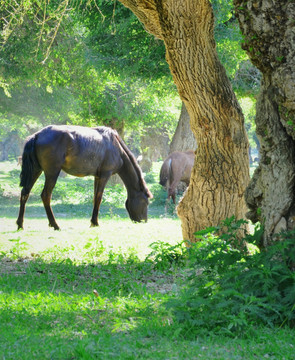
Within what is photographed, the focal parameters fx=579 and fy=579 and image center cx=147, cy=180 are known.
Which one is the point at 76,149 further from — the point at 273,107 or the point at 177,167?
the point at 273,107

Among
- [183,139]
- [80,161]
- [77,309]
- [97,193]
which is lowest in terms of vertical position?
[77,309]

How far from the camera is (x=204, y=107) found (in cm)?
800

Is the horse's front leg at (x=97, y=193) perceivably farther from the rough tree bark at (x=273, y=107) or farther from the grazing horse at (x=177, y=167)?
the rough tree bark at (x=273, y=107)

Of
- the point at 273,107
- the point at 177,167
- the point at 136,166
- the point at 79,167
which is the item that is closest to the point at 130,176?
the point at 136,166

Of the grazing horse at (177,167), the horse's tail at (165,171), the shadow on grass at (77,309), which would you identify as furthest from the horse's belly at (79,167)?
the horse's tail at (165,171)

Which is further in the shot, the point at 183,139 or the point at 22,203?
the point at 183,139

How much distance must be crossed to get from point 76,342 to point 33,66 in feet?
60.7

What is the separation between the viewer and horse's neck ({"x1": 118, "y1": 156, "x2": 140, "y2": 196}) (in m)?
15.6

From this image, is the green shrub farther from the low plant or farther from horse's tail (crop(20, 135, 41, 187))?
horse's tail (crop(20, 135, 41, 187))

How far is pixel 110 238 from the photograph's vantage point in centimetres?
1065

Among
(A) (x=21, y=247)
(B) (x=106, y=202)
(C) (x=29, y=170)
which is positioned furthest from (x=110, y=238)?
(B) (x=106, y=202)

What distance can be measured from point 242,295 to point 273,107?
6.77 ft

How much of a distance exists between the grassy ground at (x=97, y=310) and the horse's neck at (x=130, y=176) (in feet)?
18.1

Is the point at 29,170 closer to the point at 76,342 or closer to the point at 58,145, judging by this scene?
the point at 58,145
